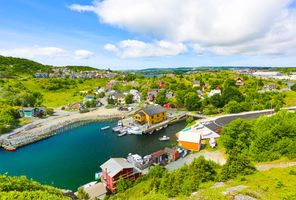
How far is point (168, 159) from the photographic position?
1037 inches

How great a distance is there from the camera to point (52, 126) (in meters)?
43.0

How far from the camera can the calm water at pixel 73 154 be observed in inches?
973

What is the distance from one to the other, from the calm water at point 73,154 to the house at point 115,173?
10.5 feet

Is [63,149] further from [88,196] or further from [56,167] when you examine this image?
[88,196]

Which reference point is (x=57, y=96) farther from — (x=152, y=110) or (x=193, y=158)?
(x=193, y=158)

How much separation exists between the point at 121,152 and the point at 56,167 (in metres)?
9.30

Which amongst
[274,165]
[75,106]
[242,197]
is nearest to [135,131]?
[274,165]

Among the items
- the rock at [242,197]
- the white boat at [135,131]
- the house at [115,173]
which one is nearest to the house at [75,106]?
the white boat at [135,131]

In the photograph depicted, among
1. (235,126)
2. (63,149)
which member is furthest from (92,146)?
(235,126)

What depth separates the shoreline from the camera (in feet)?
115

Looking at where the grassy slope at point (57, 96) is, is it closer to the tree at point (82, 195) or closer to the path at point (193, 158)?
the path at point (193, 158)

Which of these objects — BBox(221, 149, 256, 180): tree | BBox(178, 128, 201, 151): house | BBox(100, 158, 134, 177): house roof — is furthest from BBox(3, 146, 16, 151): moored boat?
BBox(221, 149, 256, 180): tree

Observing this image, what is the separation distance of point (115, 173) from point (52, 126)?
1131 inches

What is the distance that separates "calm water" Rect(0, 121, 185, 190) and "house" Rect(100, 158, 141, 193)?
3.21 meters
